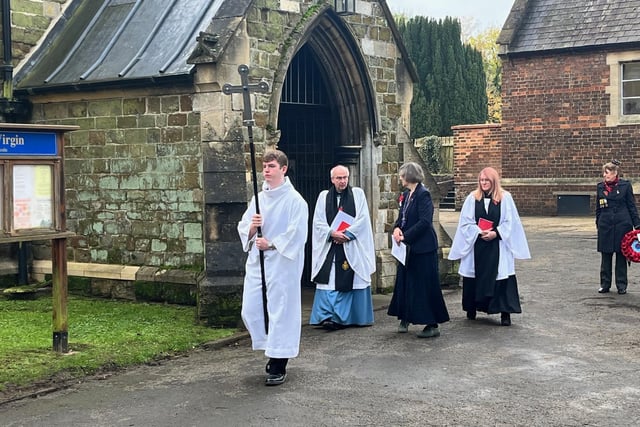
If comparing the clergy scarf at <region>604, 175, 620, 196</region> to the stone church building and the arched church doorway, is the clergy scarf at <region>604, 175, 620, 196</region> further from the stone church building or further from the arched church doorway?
the arched church doorway

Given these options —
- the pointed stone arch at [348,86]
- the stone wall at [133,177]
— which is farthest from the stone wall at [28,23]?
the pointed stone arch at [348,86]

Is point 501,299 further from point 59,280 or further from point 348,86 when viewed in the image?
point 59,280

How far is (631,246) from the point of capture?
11656 millimetres

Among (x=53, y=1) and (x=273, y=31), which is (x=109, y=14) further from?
(x=273, y=31)

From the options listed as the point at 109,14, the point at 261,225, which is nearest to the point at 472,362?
the point at 261,225

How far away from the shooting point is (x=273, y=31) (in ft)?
35.0

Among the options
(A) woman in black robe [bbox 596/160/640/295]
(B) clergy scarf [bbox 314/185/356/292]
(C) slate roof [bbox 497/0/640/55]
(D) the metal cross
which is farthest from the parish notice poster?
(C) slate roof [bbox 497/0/640/55]

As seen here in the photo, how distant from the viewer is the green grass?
7.62 meters

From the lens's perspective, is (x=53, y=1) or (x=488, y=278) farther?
(x=53, y=1)

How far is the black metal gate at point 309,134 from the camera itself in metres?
12.5

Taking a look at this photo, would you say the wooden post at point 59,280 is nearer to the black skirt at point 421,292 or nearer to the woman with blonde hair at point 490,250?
the black skirt at point 421,292

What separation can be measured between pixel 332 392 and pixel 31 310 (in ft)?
17.9

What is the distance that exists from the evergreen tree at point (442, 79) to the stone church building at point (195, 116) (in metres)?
23.1

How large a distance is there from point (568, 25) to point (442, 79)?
11382mm
